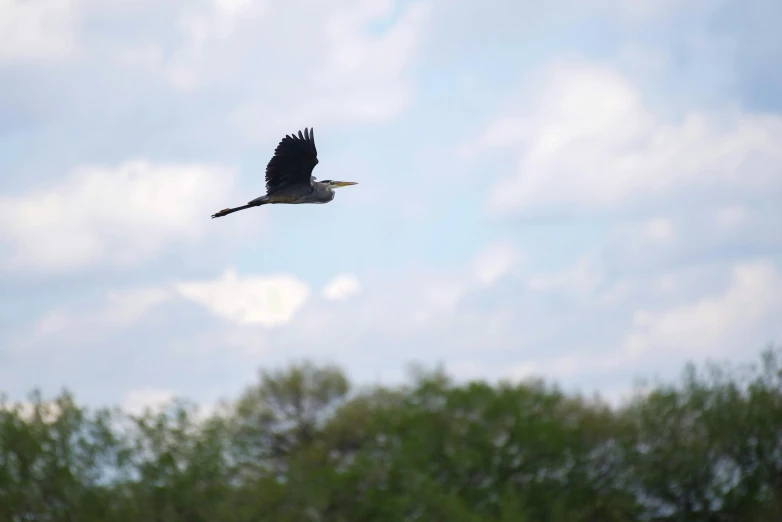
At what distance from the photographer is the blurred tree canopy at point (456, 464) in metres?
32.3

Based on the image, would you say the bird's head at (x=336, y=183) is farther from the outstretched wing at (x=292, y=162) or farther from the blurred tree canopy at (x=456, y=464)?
the blurred tree canopy at (x=456, y=464)

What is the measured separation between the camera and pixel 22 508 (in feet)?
105

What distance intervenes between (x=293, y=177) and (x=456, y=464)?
618 inches

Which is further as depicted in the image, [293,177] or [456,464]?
[456,464]

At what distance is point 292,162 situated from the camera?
2162 centimetres

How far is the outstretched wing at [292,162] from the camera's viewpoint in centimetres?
2123

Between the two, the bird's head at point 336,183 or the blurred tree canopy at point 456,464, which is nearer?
the bird's head at point 336,183

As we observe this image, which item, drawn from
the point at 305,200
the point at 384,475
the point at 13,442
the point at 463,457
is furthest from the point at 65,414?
the point at 305,200

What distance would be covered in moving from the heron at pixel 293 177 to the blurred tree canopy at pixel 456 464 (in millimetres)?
11717

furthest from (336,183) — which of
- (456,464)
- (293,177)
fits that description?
(456,464)

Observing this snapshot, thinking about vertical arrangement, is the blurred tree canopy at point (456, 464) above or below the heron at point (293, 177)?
below

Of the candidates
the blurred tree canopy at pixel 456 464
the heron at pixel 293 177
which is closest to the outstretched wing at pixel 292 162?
the heron at pixel 293 177

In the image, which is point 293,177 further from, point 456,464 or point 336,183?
point 456,464

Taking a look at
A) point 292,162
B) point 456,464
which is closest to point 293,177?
point 292,162
